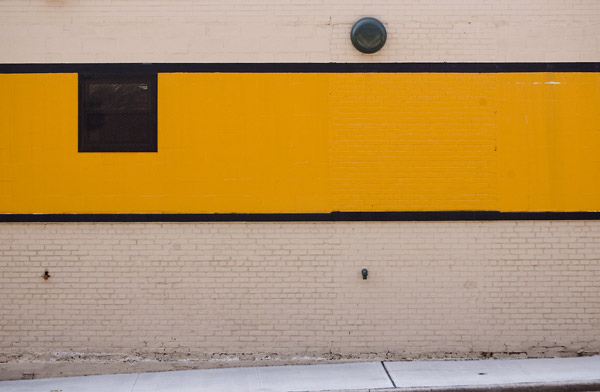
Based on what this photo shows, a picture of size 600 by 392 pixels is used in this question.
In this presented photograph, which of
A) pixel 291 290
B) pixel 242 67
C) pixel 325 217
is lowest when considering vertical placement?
pixel 291 290

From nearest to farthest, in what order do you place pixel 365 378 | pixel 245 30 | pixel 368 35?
pixel 365 378, pixel 368 35, pixel 245 30

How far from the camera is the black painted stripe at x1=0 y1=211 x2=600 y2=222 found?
23.5 feet

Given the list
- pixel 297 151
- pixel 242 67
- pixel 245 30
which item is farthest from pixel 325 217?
pixel 245 30

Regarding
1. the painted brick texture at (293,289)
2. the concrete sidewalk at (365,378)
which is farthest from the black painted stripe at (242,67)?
the concrete sidewalk at (365,378)

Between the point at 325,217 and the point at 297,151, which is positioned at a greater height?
the point at 297,151

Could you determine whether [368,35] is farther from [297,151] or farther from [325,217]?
[325,217]

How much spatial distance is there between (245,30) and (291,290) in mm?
3255

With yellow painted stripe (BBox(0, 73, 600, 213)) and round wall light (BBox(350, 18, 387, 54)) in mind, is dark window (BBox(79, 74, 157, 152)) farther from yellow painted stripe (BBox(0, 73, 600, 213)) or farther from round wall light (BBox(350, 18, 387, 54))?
round wall light (BBox(350, 18, 387, 54))

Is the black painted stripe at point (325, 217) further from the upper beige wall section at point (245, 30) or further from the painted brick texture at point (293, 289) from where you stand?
the upper beige wall section at point (245, 30)

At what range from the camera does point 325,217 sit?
7180 millimetres

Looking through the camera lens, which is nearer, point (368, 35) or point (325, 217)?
point (368, 35)

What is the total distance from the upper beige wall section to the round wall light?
0.12 metres

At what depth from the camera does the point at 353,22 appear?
7.19 m

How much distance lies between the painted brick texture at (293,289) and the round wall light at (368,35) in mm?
2167
